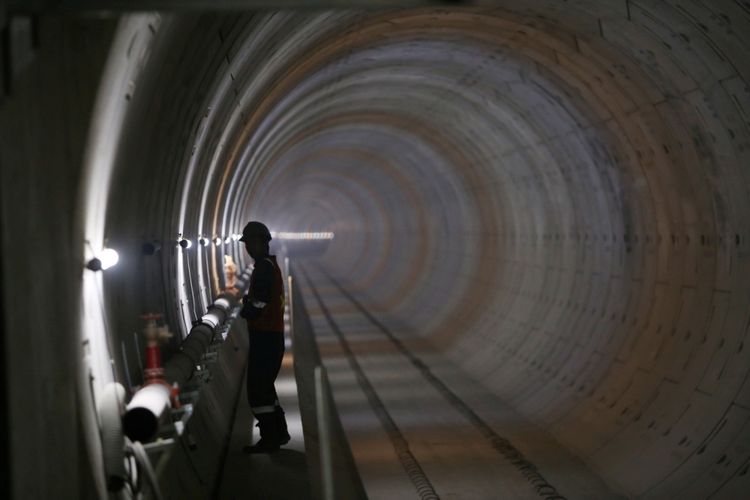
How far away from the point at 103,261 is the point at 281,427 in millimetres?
4589

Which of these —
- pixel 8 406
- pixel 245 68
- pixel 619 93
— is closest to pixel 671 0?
pixel 619 93

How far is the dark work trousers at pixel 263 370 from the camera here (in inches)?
420

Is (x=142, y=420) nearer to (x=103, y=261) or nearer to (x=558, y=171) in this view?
(x=103, y=261)

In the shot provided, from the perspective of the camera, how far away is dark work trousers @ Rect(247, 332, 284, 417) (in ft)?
35.0

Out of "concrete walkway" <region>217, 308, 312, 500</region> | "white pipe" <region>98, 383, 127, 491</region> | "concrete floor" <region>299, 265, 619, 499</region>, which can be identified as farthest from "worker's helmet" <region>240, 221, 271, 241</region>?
"white pipe" <region>98, 383, 127, 491</region>

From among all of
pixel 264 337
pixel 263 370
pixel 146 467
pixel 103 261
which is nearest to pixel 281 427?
pixel 263 370

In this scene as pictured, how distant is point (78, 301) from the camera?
231 inches

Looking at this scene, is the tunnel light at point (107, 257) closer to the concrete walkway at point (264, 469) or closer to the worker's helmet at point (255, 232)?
the concrete walkway at point (264, 469)

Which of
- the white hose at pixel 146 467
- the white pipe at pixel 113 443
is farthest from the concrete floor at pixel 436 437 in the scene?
the white pipe at pixel 113 443

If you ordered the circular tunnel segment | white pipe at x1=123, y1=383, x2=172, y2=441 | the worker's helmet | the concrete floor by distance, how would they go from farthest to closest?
the concrete floor, the worker's helmet, the circular tunnel segment, white pipe at x1=123, y1=383, x2=172, y2=441

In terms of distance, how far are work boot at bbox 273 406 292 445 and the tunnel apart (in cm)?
45

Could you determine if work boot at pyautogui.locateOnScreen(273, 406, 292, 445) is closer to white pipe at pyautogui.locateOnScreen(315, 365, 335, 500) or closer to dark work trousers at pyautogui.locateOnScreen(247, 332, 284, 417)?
dark work trousers at pyautogui.locateOnScreen(247, 332, 284, 417)

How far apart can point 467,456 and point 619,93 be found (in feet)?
13.6

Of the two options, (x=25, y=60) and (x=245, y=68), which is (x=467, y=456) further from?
(x=25, y=60)
